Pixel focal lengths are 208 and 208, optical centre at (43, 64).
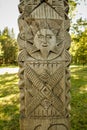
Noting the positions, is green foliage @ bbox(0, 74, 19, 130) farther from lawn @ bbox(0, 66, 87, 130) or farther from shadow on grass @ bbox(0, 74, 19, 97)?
shadow on grass @ bbox(0, 74, 19, 97)

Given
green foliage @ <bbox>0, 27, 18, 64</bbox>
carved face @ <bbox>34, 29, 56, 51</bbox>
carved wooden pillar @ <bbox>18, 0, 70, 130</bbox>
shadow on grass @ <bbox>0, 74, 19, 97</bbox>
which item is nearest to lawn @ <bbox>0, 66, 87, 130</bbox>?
shadow on grass @ <bbox>0, 74, 19, 97</bbox>

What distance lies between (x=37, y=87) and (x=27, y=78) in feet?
0.86

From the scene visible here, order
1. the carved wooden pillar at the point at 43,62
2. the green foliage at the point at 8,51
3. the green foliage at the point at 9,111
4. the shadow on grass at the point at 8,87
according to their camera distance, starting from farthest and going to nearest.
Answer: the green foliage at the point at 8,51 < the shadow on grass at the point at 8,87 < the green foliage at the point at 9,111 < the carved wooden pillar at the point at 43,62

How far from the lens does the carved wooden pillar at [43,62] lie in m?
4.03

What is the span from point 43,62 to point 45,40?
0.43 meters

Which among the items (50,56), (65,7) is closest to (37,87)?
(50,56)

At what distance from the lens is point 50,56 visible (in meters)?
4.09

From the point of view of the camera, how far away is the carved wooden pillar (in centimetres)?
403

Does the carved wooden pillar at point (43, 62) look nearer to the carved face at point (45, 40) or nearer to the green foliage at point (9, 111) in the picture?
the carved face at point (45, 40)

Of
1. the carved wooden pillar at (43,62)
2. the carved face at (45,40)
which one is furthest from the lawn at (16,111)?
the carved face at (45,40)

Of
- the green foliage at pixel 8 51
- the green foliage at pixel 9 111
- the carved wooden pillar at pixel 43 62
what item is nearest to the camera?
the carved wooden pillar at pixel 43 62

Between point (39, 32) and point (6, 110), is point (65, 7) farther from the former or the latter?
point (6, 110)

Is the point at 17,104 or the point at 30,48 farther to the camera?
the point at 17,104

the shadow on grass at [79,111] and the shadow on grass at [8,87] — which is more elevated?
the shadow on grass at [79,111]
